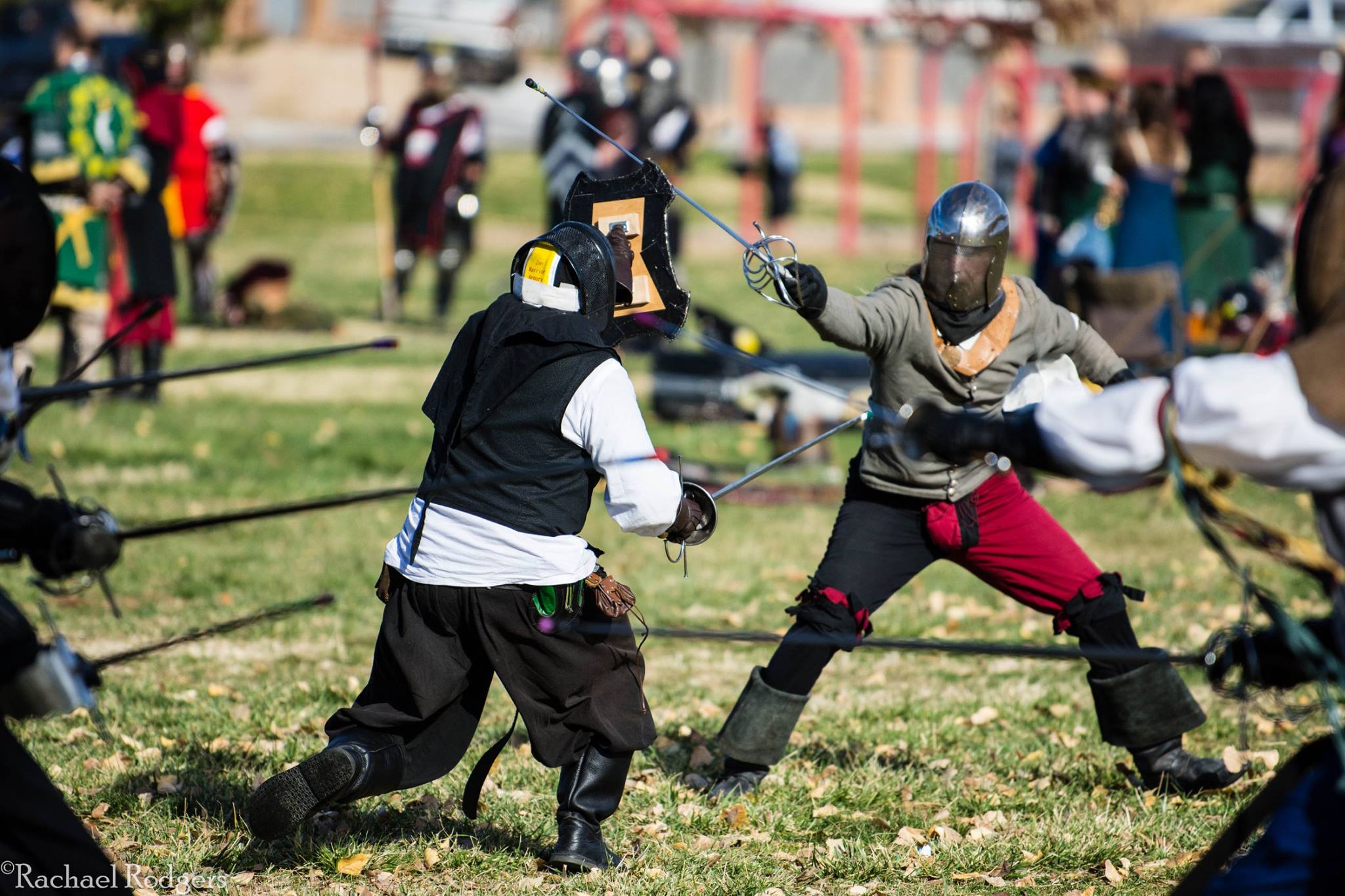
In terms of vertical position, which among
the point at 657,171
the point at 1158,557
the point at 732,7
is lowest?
the point at 1158,557

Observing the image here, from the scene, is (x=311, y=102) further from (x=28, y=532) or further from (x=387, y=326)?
(x=28, y=532)

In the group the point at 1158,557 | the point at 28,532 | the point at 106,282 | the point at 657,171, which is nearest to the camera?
the point at 28,532

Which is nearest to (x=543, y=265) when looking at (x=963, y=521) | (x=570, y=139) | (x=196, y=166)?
(x=963, y=521)

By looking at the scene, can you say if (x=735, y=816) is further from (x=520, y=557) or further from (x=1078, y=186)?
(x=1078, y=186)

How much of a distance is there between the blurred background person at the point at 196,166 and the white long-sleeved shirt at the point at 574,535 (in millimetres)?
9333

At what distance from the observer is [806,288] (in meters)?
4.42

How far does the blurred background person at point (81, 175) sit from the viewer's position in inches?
393

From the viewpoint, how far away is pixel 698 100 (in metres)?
36.8

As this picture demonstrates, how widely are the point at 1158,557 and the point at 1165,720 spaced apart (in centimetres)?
354

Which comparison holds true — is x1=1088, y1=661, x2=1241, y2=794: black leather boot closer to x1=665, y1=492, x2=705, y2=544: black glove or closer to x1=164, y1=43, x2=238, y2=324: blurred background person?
x1=665, y1=492, x2=705, y2=544: black glove

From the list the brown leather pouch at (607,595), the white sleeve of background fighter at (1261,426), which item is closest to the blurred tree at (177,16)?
the brown leather pouch at (607,595)

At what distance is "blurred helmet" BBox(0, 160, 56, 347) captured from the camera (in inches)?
127

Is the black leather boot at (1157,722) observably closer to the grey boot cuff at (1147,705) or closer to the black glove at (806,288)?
the grey boot cuff at (1147,705)

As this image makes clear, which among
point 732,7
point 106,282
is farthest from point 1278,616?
point 732,7
